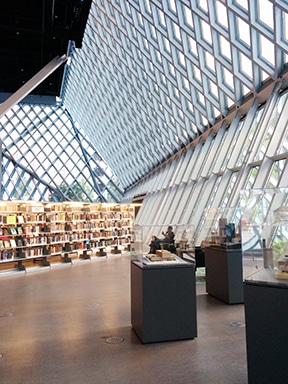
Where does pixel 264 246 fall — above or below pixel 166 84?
below

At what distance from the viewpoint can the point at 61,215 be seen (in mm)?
11695

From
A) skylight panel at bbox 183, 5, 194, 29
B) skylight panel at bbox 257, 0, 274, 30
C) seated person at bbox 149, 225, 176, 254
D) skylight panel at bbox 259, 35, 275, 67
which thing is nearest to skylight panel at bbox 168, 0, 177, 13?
skylight panel at bbox 183, 5, 194, 29

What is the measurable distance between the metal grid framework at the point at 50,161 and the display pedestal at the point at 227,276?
20329 mm

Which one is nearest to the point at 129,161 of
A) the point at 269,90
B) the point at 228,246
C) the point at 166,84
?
the point at 166,84

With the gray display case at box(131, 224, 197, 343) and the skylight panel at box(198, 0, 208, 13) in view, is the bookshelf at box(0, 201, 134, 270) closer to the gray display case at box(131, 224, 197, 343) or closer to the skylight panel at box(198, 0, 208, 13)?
the gray display case at box(131, 224, 197, 343)

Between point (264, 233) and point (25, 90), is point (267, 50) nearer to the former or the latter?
point (264, 233)

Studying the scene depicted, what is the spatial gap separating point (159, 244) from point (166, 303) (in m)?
0.91

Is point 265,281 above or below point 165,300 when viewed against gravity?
above

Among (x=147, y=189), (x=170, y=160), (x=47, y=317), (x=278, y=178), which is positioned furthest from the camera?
(x=147, y=189)

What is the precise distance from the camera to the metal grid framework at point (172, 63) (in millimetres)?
8078

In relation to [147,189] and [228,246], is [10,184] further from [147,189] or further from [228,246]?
[228,246]

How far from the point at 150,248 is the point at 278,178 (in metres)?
4.24

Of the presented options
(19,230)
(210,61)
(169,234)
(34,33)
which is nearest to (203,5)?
(210,61)

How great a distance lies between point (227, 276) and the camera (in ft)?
18.1
